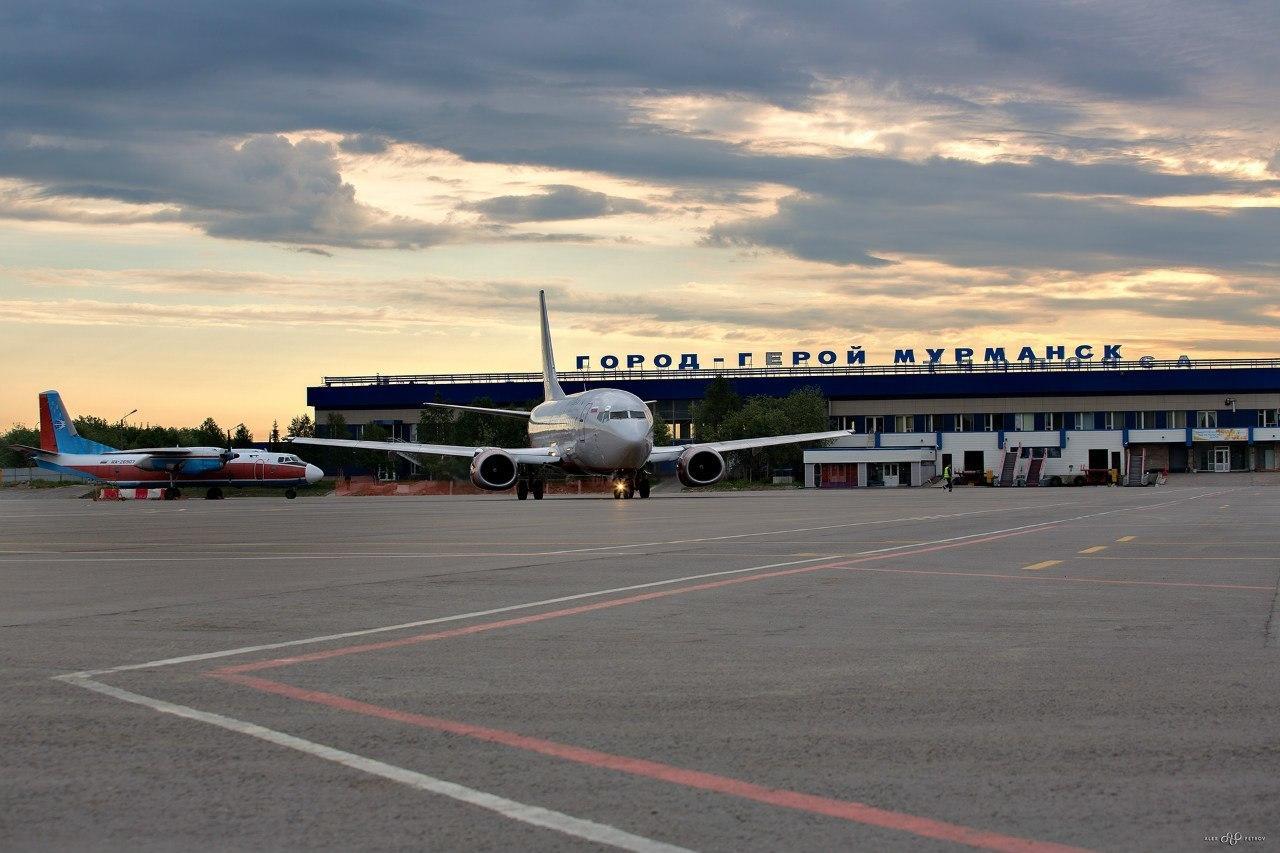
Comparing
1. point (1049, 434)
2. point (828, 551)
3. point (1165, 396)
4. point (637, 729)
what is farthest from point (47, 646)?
point (1165, 396)

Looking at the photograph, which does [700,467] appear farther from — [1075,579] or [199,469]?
[1075,579]

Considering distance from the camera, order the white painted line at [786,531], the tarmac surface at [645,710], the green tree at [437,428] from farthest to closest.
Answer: the green tree at [437,428] < the white painted line at [786,531] < the tarmac surface at [645,710]

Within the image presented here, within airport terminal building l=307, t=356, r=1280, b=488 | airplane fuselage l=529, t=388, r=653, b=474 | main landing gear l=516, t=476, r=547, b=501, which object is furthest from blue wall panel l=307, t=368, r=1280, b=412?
airplane fuselage l=529, t=388, r=653, b=474

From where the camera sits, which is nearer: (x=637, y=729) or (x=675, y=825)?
(x=675, y=825)

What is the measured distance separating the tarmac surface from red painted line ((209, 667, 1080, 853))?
0.07 feet

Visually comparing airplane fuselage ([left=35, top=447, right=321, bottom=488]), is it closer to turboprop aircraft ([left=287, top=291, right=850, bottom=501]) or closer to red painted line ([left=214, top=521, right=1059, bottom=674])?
turboprop aircraft ([left=287, top=291, right=850, bottom=501])

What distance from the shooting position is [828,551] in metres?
21.3

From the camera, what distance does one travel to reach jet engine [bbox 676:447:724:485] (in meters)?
60.4

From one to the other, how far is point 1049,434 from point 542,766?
123 m

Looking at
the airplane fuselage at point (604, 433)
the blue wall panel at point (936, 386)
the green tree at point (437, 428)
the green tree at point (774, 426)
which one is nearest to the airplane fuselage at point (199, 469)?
the airplane fuselage at point (604, 433)

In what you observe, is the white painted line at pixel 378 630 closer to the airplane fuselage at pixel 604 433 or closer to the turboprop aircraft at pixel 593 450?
the airplane fuselage at pixel 604 433

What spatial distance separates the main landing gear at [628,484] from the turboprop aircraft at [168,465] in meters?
26.2

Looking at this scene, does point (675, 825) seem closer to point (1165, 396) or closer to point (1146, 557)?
point (1146, 557)

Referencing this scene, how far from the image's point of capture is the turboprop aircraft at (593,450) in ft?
186
